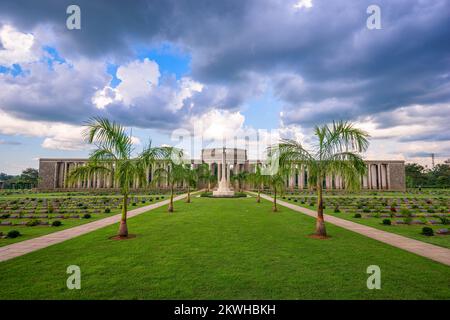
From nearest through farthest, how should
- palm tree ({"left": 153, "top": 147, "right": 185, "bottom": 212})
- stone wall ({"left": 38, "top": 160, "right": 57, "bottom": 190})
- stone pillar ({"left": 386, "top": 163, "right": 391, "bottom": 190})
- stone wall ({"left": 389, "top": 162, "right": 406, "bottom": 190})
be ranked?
A: palm tree ({"left": 153, "top": 147, "right": 185, "bottom": 212}) → stone wall ({"left": 38, "top": 160, "right": 57, "bottom": 190}) → stone wall ({"left": 389, "top": 162, "right": 406, "bottom": 190}) → stone pillar ({"left": 386, "top": 163, "right": 391, "bottom": 190})

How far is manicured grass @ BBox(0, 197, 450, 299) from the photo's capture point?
6191mm

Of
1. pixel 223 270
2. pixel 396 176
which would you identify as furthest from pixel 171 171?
pixel 396 176

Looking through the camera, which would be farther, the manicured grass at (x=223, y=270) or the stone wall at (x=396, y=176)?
the stone wall at (x=396, y=176)

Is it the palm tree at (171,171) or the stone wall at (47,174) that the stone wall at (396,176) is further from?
the stone wall at (47,174)

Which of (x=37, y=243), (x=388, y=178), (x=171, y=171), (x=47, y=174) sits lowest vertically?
(x=37, y=243)

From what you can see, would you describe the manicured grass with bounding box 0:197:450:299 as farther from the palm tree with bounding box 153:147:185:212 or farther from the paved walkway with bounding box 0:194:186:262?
the palm tree with bounding box 153:147:185:212

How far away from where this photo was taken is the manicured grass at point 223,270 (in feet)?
20.3

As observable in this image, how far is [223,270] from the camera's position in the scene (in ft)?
25.3

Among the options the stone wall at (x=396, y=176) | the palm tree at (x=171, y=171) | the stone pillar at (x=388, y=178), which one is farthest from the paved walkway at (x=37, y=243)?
the stone wall at (x=396, y=176)

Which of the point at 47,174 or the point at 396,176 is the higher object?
the point at 47,174

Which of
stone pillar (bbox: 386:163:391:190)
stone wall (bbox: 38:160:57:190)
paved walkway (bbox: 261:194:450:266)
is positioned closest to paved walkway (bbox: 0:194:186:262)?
paved walkway (bbox: 261:194:450:266)

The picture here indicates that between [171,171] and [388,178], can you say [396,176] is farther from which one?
[171,171]

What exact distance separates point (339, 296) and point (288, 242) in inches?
225
